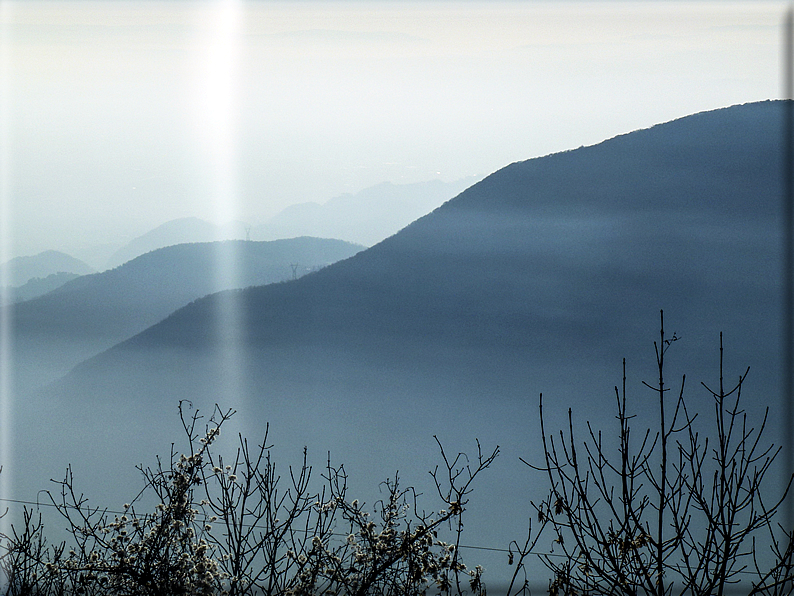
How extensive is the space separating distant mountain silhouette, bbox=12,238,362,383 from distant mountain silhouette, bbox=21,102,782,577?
3.33 feet

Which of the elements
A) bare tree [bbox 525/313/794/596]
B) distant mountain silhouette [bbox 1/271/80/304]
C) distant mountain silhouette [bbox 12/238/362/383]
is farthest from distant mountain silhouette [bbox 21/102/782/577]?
bare tree [bbox 525/313/794/596]

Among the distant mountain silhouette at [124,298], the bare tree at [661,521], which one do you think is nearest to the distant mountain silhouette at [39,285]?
the distant mountain silhouette at [124,298]

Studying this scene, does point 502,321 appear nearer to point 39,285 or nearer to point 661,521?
point 39,285

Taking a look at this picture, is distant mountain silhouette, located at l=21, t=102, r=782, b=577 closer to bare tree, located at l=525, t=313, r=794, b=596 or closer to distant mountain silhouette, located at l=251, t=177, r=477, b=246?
distant mountain silhouette, located at l=251, t=177, r=477, b=246

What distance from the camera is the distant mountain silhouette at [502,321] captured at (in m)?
32.4

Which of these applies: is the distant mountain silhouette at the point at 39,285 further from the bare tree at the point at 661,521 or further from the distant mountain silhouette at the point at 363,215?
the bare tree at the point at 661,521

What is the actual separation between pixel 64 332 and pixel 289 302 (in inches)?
569

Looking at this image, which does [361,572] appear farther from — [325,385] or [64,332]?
[64,332]

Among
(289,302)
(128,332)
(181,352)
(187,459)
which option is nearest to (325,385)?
(289,302)

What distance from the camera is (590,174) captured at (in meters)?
43.0

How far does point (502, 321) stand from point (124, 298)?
22.9 metres

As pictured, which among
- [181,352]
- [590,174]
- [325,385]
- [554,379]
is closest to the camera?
[554,379]

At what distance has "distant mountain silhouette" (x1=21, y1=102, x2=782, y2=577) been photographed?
3238 centimetres

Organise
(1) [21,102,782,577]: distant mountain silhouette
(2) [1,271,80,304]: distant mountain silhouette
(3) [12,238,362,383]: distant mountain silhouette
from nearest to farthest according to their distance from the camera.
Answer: (1) [21,102,782,577]: distant mountain silhouette → (2) [1,271,80,304]: distant mountain silhouette → (3) [12,238,362,383]: distant mountain silhouette
